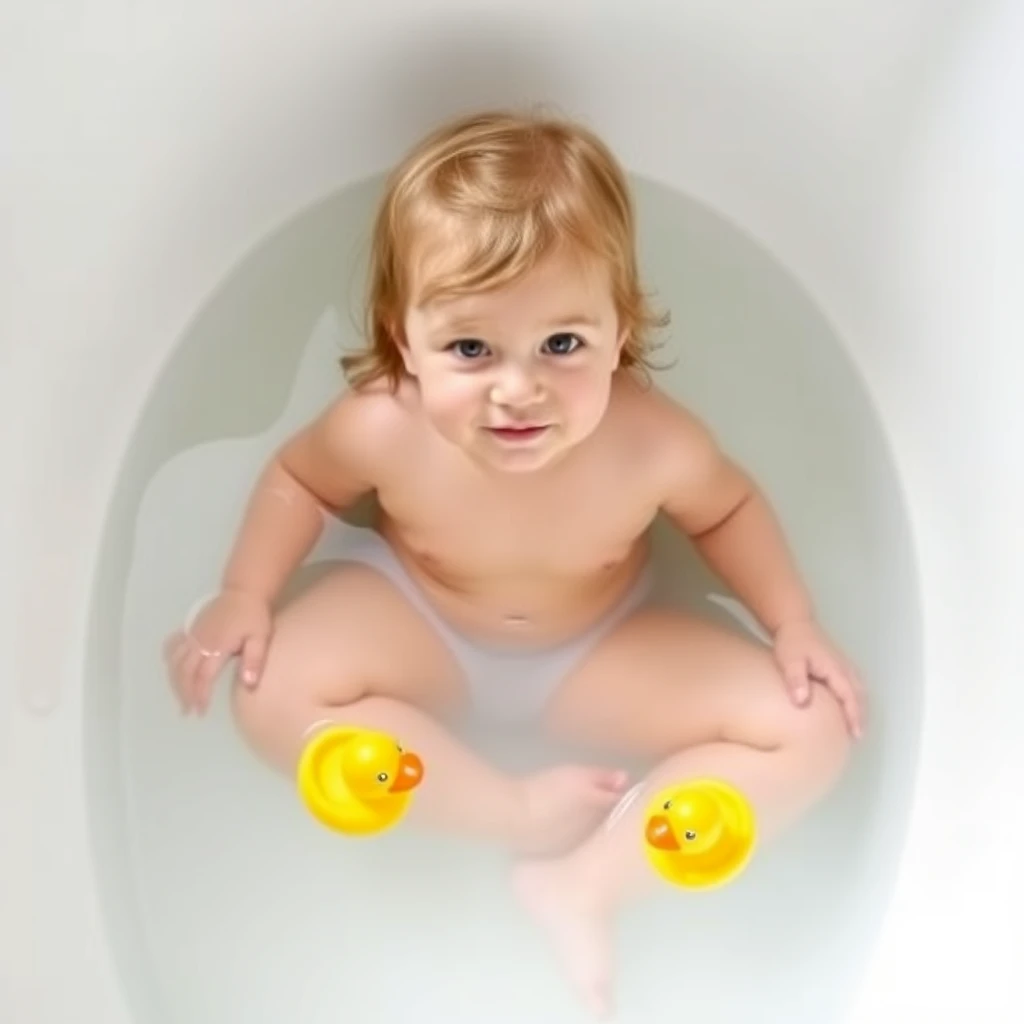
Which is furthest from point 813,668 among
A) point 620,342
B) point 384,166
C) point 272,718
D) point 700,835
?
point 384,166

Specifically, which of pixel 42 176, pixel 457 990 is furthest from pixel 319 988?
pixel 42 176

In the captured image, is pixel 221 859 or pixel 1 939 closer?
pixel 1 939

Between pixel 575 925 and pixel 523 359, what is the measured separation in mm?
417

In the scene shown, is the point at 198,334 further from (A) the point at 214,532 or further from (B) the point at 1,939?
(B) the point at 1,939

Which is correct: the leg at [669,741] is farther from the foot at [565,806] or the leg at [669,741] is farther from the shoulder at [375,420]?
the shoulder at [375,420]

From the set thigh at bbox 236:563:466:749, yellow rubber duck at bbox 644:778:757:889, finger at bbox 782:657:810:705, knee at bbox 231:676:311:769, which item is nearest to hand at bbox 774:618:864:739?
finger at bbox 782:657:810:705

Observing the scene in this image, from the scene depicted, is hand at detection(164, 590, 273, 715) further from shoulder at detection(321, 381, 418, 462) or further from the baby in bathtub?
shoulder at detection(321, 381, 418, 462)

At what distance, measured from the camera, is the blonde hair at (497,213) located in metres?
0.99

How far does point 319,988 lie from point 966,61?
0.81 m

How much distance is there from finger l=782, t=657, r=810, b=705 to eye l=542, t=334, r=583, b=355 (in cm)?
31

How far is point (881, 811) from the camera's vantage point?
1.23 m

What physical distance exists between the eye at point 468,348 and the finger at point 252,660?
29 centimetres

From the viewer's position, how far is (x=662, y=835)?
1.07m

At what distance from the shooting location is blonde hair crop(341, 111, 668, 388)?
99 centimetres
